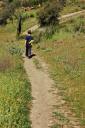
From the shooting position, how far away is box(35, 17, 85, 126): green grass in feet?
53.4

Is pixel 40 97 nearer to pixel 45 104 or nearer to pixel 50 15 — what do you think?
pixel 45 104

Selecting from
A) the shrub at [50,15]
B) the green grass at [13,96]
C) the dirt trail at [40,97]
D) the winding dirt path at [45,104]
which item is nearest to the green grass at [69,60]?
the winding dirt path at [45,104]

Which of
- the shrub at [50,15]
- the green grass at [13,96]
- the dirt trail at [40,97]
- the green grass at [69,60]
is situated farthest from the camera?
the shrub at [50,15]

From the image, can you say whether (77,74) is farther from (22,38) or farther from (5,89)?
(22,38)

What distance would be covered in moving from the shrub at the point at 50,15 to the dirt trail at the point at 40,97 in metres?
19.0

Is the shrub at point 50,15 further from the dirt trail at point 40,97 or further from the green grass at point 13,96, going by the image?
the green grass at point 13,96

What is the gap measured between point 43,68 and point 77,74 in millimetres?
3317

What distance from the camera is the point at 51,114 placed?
1409 centimetres

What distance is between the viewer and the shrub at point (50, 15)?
41.8m

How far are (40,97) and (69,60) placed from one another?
27.4ft

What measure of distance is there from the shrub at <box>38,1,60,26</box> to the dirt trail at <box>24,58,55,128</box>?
747 inches

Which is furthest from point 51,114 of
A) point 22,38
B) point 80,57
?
point 22,38

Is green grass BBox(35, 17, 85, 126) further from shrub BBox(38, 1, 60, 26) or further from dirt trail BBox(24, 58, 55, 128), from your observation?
shrub BBox(38, 1, 60, 26)

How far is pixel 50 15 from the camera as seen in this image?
41688mm
